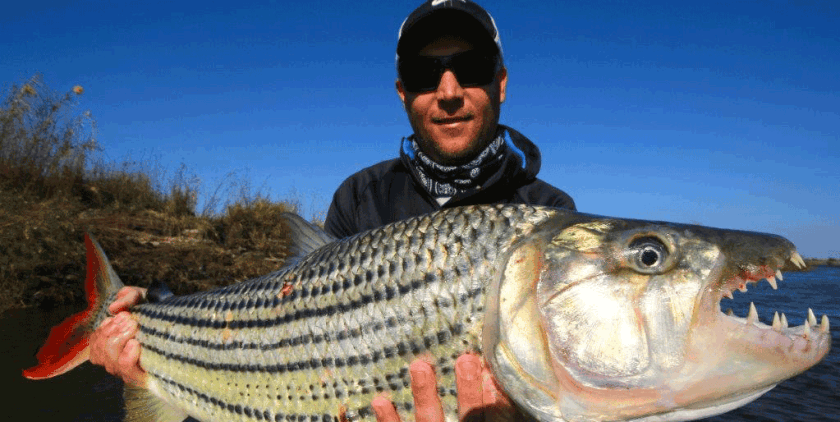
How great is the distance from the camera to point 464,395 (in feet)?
6.24

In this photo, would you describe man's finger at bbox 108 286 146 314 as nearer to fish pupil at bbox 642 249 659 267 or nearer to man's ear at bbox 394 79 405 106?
man's ear at bbox 394 79 405 106

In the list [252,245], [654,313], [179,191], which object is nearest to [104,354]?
[654,313]

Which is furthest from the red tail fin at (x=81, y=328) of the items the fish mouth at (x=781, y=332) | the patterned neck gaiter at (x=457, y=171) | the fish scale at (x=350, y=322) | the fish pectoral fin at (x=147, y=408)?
the fish mouth at (x=781, y=332)

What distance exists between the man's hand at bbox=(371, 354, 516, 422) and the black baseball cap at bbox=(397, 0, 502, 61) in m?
2.77

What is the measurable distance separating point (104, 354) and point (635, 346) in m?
3.26

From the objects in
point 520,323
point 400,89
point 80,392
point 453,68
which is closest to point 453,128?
point 453,68

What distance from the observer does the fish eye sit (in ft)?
5.66

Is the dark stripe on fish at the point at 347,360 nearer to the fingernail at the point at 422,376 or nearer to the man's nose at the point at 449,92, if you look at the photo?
the fingernail at the point at 422,376

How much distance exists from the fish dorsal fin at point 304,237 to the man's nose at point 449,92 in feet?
5.26

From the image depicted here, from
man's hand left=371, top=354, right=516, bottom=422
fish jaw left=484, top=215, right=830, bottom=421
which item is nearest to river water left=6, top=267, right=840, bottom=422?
man's hand left=371, top=354, right=516, bottom=422

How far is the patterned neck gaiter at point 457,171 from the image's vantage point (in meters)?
4.00

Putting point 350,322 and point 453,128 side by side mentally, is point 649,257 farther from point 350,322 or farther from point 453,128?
point 453,128

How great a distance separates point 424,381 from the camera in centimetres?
193

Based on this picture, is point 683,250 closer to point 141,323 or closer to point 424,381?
point 424,381
